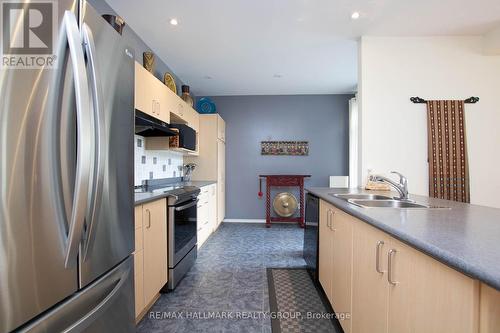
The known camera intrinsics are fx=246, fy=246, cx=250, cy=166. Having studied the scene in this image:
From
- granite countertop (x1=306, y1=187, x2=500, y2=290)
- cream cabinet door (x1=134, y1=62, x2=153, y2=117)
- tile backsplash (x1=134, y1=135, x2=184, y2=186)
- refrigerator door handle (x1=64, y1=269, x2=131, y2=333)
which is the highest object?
cream cabinet door (x1=134, y1=62, x2=153, y2=117)

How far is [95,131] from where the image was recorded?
2.67ft

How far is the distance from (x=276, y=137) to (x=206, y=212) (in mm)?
2188

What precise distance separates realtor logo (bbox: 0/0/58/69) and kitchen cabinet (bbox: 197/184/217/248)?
2.52m

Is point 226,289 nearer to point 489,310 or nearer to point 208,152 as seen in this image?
point 489,310

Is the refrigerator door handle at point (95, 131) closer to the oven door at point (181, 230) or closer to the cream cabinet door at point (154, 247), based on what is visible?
the cream cabinet door at point (154, 247)

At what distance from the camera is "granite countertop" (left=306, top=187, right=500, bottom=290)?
574mm

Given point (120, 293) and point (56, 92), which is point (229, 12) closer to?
point (56, 92)

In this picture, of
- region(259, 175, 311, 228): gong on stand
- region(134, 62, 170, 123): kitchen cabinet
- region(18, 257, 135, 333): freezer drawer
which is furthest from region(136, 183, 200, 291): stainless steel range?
region(259, 175, 311, 228): gong on stand

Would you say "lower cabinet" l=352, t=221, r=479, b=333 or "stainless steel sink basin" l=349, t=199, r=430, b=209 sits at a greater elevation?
"stainless steel sink basin" l=349, t=199, r=430, b=209

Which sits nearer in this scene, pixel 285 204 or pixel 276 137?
pixel 285 204

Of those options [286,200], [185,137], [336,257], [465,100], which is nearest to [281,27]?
[185,137]

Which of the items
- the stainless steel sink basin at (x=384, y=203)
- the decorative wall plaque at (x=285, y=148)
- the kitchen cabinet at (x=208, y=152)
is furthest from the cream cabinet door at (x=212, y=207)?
the stainless steel sink basin at (x=384, y=203)

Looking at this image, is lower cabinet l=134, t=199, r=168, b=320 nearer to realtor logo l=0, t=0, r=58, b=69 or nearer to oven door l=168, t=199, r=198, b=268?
oven door l=168, t=199, r=198, b=268

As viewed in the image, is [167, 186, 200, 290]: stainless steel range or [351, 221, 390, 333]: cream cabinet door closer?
[351, 221, 390, 333]: cream cabinet door
